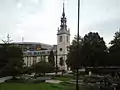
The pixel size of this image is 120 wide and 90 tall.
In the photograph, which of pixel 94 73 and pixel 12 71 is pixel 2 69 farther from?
pixel 94 73

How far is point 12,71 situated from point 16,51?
3.31m

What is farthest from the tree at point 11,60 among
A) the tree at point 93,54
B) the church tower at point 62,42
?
the church tower at point 62,42

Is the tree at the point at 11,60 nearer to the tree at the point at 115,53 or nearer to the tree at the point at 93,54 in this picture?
the tree at the point at 93,54

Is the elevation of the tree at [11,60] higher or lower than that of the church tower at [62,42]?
lower

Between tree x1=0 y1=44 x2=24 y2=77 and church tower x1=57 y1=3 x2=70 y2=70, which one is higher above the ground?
church tower x1=57 y1=3 x2=70 y2=70

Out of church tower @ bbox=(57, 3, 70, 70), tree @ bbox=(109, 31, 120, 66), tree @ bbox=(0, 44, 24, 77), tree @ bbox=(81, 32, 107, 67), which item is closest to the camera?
tree @ bbox=(0, 44, 24, 77)

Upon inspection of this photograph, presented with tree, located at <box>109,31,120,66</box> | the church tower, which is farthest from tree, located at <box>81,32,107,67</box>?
the church tower

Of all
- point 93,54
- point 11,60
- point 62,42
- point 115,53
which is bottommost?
point 11,60

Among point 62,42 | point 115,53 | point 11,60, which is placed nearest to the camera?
point 11,60

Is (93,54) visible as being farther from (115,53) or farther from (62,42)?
(62,42)

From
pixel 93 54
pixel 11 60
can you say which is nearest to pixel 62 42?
pixel 93 54

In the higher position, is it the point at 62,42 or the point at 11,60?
the point at 62,42

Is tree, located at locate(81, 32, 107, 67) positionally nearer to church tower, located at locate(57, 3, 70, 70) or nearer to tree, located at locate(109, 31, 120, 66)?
tree, located at locate(109, 31, 120, 66)

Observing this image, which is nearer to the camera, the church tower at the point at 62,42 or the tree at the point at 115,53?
the tree at the point at 115,53
